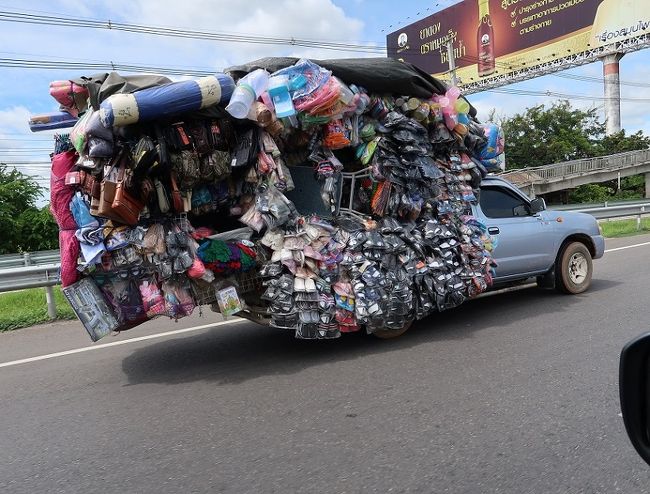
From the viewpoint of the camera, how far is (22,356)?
5848 millimetres

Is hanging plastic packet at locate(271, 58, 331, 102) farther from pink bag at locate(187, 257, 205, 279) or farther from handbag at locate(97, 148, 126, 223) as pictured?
pink bag at locate(187, 257, 205, 279)

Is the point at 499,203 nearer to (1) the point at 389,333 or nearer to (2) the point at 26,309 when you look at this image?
(1) the point at 389,333

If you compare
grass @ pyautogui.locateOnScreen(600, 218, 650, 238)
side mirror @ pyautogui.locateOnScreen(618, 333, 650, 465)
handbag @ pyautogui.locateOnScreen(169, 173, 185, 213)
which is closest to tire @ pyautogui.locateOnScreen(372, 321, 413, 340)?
handbag @ pyautogui.locateOnScreen(169, 173, 185, 213)

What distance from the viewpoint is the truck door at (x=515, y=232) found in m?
6.60

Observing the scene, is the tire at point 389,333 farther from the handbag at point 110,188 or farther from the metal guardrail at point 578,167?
the metal guardrail at point 578,167

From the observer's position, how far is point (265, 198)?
4855mm

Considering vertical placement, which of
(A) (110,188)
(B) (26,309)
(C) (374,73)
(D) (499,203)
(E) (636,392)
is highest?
(C) (374,73)

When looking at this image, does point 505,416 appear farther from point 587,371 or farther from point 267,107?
point 267,107

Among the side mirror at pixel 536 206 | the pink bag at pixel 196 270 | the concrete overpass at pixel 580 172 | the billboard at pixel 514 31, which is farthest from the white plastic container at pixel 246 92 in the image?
the billboard at pixel 514 31

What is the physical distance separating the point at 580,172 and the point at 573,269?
119 feet

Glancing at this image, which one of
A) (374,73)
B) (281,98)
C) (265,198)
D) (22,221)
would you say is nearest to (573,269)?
(374,73)

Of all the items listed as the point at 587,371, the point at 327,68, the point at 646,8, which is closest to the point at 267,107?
the point at 327,68

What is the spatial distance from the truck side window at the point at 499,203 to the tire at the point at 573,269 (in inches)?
38.9

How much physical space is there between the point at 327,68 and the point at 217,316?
3.88 meters
